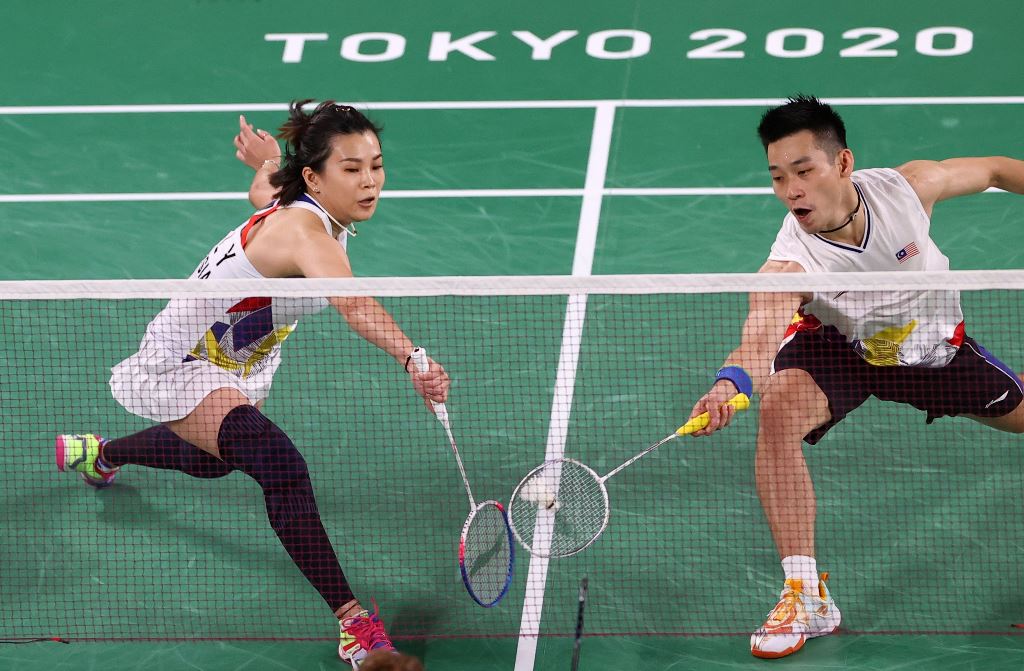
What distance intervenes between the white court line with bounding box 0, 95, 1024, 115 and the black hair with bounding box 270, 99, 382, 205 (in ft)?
13.8

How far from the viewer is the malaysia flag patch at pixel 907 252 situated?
5.47 meters

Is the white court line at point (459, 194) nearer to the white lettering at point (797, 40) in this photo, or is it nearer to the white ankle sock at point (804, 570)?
the white lettering at point (797, 40)

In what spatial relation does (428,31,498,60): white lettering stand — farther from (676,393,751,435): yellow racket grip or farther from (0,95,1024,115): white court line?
(676,393,751,435): yellow racket grip

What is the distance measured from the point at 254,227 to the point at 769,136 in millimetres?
2045

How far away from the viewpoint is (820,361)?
18.5 ft

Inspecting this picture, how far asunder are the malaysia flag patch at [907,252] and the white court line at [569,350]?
1.24m

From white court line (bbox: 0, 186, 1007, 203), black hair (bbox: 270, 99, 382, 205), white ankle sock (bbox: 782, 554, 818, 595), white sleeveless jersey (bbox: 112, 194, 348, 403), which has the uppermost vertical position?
white court line (bbox: 0, 186, 1007, 203)

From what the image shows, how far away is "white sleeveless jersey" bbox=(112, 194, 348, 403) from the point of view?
5469mm

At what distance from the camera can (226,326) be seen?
5.54 m

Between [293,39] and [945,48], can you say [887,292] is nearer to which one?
[945,48]

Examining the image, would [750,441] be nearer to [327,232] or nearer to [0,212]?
[327,232]

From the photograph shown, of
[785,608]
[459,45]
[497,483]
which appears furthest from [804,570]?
[459,45]

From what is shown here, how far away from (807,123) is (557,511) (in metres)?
1.87

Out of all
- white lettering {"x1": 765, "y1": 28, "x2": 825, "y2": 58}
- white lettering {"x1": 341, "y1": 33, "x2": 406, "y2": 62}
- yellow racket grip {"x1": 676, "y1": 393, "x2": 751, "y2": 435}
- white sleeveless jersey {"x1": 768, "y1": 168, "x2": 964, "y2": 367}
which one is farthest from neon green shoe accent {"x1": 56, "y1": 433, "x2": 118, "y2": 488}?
white lettering {"x1": 765, "y1": 28, "x2": 825, "y2": 58}
